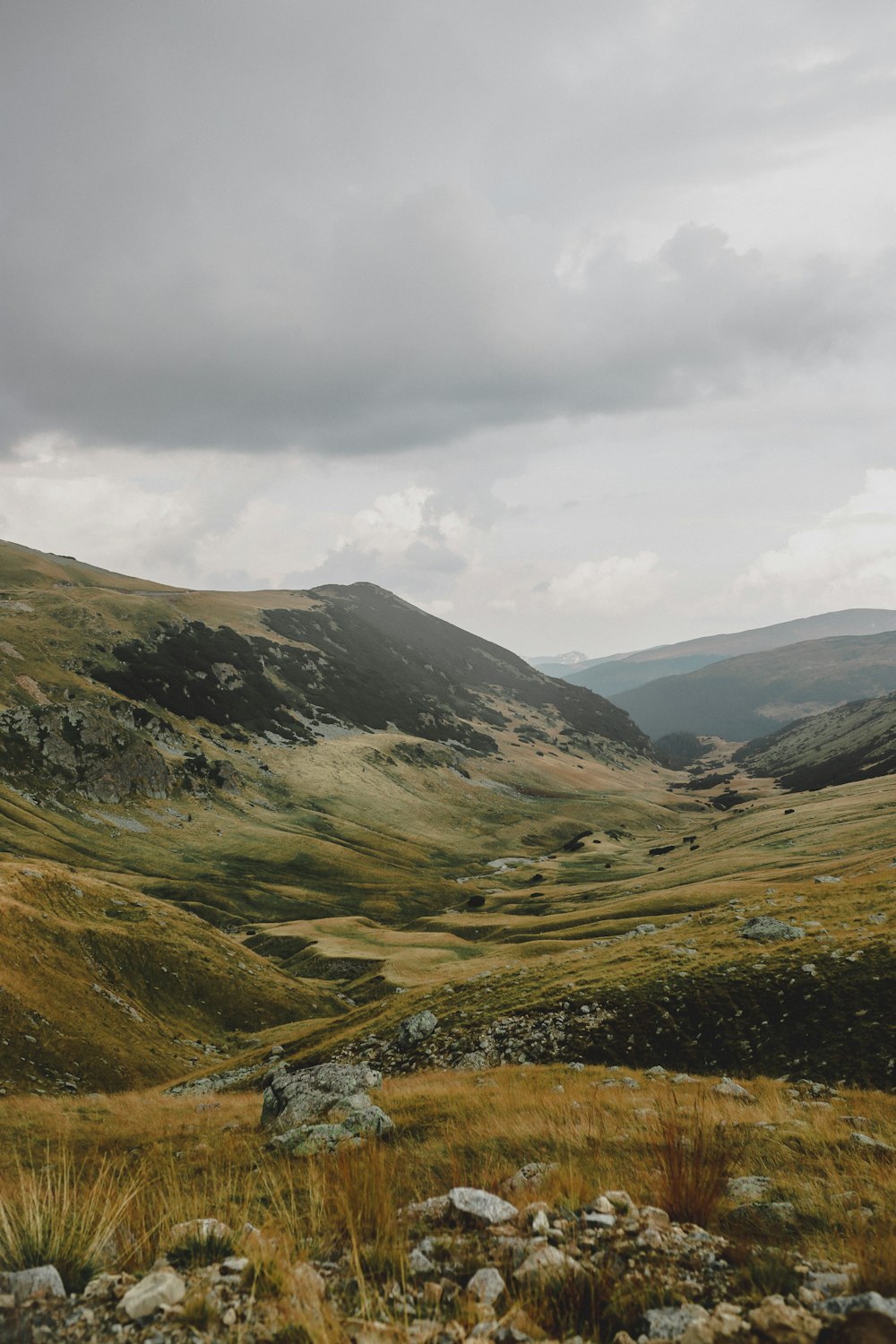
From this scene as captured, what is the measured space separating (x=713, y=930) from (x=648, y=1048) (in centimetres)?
1531

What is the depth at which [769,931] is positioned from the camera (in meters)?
30.8

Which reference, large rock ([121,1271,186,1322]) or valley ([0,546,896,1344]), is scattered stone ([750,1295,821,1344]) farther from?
large rock ([121,1271,186,1322])

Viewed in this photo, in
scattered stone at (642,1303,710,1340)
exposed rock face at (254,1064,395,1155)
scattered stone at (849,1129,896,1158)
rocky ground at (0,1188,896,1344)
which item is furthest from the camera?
exposed rock face at (254,1064,395,1155)

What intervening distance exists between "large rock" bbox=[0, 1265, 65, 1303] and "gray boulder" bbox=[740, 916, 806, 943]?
31254mm

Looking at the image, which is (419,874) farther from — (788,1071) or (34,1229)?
(34,1229)

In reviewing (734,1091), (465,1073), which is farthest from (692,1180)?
(465,1073)

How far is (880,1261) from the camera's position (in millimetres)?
5895

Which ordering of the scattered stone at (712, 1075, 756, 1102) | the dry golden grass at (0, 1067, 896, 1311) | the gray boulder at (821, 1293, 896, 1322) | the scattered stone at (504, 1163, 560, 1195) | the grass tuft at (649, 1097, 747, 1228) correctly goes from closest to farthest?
the gray boulder at (821, 1293, 896, 1322)
the dry golden grass at (0, 1067, 896, 1311)
the grass tuft at (649, 1097, 747, 1228)
the scattered stone at (504, 1163, 560, 1195)
the scattered stone at (712, 1075, 756, 1102)

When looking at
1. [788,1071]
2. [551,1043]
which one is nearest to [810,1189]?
[788,1071]

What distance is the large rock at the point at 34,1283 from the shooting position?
550 cm

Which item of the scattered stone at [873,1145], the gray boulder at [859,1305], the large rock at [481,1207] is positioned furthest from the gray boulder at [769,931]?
the gray boulder at [859,1305]

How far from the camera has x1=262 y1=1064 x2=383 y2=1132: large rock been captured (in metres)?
15.0

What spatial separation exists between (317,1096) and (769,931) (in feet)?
79.5

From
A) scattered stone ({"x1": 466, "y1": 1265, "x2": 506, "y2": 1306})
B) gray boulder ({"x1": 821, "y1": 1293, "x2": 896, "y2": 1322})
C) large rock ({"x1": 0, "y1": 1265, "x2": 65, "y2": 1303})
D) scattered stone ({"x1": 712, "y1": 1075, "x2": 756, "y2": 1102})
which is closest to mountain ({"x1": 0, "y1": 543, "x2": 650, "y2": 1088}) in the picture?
large rock ({"x1": 0, "y1": 1265, "x2": 65, "y2": 1303})
